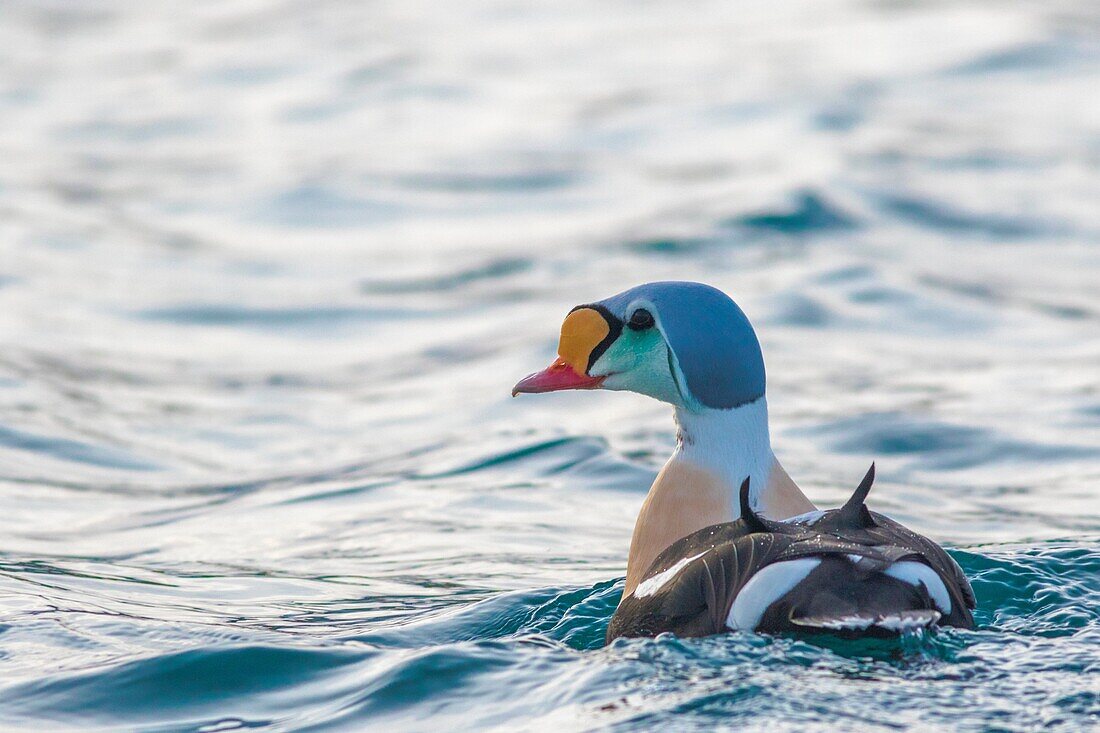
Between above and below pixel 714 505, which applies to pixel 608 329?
above

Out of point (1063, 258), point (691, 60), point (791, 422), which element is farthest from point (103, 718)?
point (691, 60)

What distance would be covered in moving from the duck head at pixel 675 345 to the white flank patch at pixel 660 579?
1.95ft

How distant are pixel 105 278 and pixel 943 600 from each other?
382 inches

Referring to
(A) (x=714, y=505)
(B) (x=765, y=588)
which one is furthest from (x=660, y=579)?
(B) (x=765, y=588)

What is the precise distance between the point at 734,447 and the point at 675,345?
1.21ft

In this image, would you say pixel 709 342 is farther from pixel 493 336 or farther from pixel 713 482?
pixel 493 336

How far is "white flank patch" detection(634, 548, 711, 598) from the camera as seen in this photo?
4.98 meters

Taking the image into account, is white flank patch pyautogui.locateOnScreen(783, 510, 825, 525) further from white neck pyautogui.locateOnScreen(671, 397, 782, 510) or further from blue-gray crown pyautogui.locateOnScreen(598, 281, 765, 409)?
blue-gray crown pyautogui.locateOnScreen(598, 281, 765, 409)

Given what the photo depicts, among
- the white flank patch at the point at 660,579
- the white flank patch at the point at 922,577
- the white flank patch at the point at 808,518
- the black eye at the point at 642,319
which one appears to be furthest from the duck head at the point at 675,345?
the white flank patch at the point at 922,577

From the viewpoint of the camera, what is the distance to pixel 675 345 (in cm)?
538

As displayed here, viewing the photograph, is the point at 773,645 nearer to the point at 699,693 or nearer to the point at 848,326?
the point at 699,693

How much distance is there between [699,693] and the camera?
4.55 meters

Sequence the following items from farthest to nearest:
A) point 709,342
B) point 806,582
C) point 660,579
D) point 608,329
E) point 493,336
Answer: point 493,336 < point 608,329 < point 709,342 < point 660,579 < point 806,582

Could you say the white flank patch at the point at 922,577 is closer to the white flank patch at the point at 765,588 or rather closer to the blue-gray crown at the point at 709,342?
the white flank patch at the point at 765,588
